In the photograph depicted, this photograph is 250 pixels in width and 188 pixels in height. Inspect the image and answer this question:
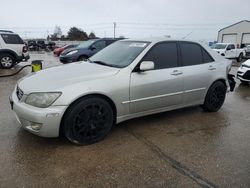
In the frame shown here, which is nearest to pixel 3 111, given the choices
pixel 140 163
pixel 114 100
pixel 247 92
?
pixel 114 100

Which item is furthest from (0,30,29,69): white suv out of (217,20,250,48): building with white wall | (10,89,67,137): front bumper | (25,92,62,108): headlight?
(217,20,250,48): building with white wall

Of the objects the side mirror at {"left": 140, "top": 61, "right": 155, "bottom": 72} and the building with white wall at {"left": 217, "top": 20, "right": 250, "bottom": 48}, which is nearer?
the side mirror at {"left": 140, "top": 61, "right": 155, "bottom": 72}

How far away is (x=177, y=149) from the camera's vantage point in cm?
323

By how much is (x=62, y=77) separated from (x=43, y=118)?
708mm

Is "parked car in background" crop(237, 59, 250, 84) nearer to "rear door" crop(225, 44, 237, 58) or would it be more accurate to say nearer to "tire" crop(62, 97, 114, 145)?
"tire" crop(62, 97, 114, 145)

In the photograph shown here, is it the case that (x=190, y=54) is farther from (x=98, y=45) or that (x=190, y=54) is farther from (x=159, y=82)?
(x=98, y=45)

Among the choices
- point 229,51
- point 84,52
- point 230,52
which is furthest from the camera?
point 230,52

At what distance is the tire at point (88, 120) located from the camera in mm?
3051

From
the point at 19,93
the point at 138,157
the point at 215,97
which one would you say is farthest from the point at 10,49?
the point at 138,157

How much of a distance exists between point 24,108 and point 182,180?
220cm

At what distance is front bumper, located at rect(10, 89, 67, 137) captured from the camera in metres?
2.89

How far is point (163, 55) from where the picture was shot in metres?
3.96

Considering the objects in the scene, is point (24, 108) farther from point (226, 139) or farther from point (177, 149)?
point (226, 139)

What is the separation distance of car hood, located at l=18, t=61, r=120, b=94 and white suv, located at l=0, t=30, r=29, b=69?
25.5ft
